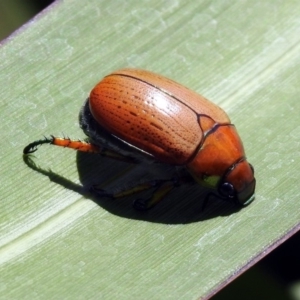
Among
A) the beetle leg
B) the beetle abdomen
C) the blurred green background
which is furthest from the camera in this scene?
the blurred green background

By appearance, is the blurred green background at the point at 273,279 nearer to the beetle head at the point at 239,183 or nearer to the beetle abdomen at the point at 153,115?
the beetle head at the point at 239,183

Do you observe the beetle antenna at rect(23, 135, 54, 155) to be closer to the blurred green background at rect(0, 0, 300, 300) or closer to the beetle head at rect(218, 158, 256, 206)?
the beetle head at rect(218, 158, 256, 206)

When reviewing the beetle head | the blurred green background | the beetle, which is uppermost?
the beetle

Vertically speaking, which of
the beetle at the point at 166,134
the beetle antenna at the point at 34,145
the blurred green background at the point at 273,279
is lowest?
the blurred green background at the point at 273,279

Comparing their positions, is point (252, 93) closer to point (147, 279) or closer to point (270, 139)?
point (270, 139)

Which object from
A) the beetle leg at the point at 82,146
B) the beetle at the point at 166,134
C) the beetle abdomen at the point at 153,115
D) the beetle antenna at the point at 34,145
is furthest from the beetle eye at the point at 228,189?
the beetle antenna at the point at 34,145

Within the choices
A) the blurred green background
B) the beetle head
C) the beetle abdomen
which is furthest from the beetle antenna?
the blurred green background

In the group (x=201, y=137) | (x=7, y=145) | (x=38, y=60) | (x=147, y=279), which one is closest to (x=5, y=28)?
(x=38, y=60)

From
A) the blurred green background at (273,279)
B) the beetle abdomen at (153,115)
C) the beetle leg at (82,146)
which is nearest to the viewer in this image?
the beetle abdomen at (153,115)

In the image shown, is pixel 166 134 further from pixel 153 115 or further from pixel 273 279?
pixel 273 279
